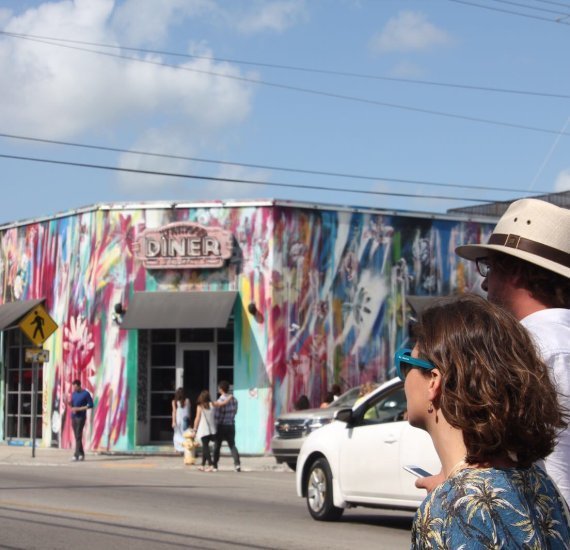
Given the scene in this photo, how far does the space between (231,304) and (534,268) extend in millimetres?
23374

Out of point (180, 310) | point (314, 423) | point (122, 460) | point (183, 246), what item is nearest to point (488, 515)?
point (314, 423)

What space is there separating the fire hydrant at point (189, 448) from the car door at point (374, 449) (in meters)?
12.0

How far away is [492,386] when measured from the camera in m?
2.54

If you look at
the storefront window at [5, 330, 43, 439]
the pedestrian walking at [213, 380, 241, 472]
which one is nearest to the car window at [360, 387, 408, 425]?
the pedestrian walking at [213, 380, 241, 472]

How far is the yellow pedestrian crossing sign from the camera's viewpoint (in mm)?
26109

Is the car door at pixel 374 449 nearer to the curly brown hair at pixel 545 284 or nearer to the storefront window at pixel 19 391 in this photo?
the curly brown hair at pixel 545 284

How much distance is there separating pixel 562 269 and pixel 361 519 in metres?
10.6

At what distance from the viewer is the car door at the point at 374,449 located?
469 inches

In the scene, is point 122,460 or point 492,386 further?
point 122,460

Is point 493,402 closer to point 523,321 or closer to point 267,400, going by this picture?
point 523,321

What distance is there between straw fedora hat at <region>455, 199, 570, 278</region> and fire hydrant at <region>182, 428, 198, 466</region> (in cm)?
2109

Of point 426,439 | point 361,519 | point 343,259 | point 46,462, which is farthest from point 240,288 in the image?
point 426,439

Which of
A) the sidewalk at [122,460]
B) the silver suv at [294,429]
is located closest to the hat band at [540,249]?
the silver suv at [294,429]

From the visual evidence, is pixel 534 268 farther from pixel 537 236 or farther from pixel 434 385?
pixel 434 385
